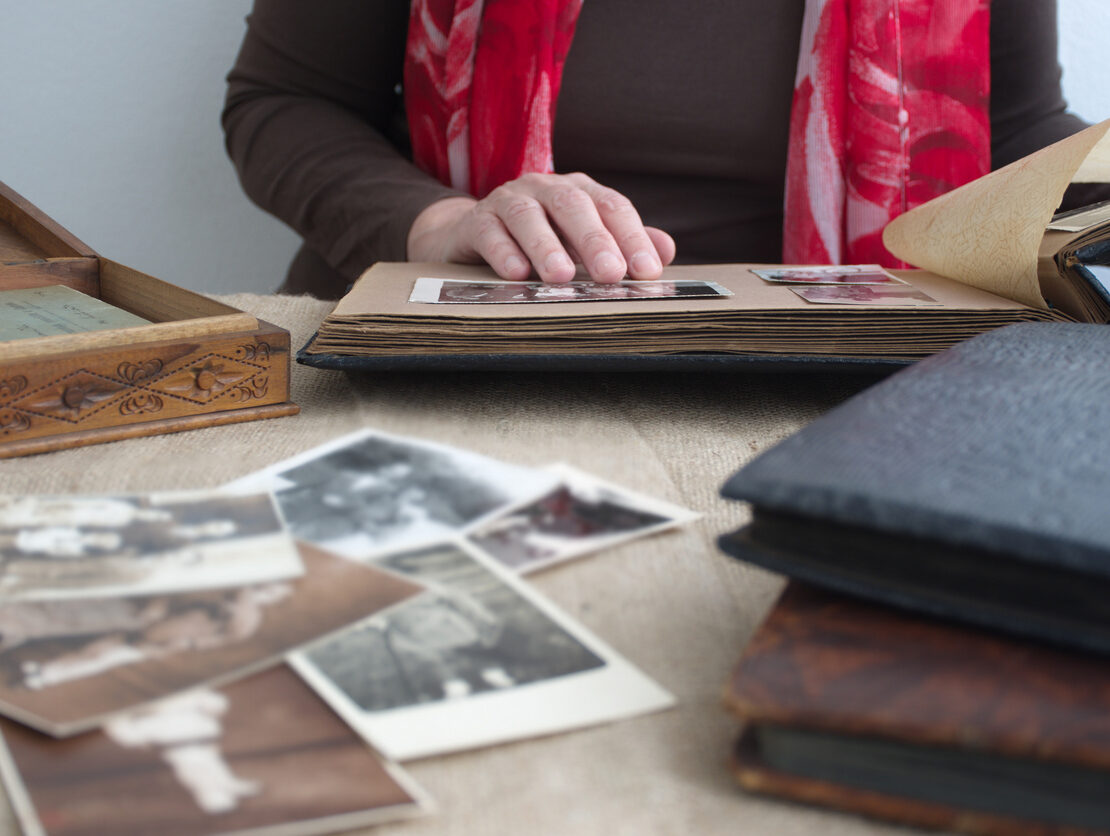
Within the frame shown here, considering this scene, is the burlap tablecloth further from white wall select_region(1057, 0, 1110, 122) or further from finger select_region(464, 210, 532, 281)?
white wall select_region(1057, 0, 1110, 122)

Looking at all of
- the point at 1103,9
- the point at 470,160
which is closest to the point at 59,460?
the point at 470,160

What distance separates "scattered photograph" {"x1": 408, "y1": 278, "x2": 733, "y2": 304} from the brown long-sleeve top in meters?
0.41

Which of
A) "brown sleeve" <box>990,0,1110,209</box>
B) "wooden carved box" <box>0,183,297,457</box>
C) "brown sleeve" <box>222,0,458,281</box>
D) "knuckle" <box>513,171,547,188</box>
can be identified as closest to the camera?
"wooden carved box" <box>0,183,297,457</box>

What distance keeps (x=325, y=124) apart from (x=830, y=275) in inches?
28.6

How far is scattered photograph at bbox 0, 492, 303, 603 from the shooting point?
37 cm

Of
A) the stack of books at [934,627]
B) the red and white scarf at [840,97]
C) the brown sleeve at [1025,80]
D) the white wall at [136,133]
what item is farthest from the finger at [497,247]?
the white wall at [136,133]

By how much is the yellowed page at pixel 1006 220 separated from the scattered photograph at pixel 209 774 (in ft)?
1.96

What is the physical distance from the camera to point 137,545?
1.32ft

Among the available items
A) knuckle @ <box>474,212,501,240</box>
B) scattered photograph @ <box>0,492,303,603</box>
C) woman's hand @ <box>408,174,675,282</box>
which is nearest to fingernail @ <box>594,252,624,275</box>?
woman's hand @ <box>408,174,675,282</box>

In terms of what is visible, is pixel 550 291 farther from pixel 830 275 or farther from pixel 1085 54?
pixel 1085 54

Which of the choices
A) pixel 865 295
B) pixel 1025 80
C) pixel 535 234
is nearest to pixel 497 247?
pixel 535 234

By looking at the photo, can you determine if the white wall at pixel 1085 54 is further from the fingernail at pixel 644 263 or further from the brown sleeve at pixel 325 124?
the fingernail at pixel 644 263

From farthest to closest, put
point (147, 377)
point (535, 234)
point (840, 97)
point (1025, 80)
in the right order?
point (1025, 80)
point (840, 97)
point (535, 234)
point (147, 377)

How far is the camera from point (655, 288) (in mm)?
703
